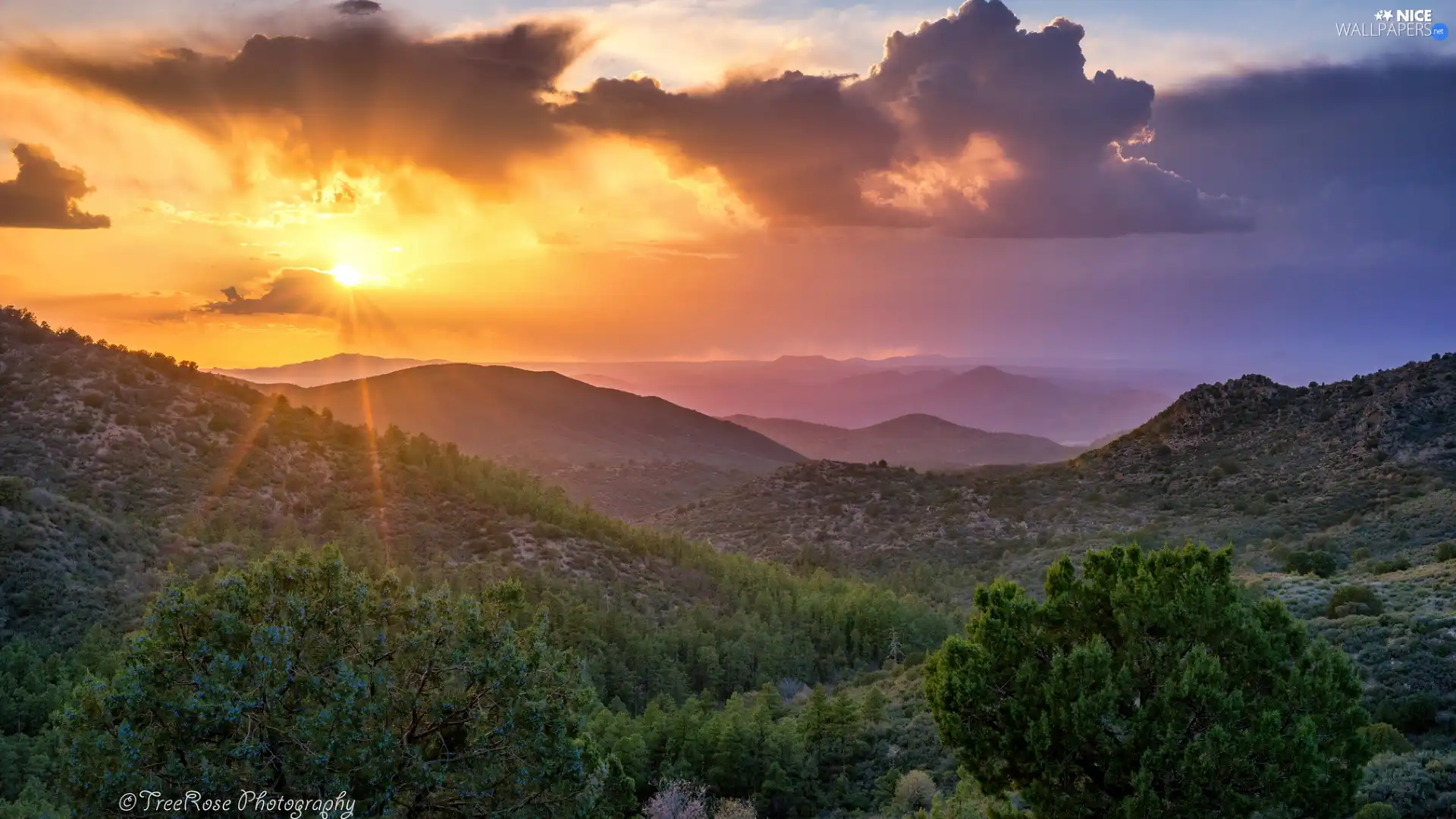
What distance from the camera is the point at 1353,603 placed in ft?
103

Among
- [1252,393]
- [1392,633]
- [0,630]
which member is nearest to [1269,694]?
[1392,633]

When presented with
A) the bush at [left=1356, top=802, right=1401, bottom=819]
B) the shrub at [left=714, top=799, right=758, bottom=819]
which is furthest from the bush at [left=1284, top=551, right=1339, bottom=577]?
the shrub at [left=714, top=799, right=758, bottom=819]

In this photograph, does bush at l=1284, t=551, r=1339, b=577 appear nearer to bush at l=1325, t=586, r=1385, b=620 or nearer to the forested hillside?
the forested hillside

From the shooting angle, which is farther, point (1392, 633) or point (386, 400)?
point (386, 400)

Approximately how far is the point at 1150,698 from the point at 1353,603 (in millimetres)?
22155

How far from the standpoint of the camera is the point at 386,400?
648ft

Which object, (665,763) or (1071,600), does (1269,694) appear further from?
(665,763)

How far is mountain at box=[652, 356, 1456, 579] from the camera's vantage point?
62.1 m

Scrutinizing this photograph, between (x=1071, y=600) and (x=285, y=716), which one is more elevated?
(x=1071, y=600)

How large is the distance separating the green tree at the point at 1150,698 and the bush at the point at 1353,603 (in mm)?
19066

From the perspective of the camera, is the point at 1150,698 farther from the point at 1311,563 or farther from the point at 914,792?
the point at 1311,563

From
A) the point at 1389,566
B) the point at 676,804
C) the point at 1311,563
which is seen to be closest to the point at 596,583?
the point at 676,804

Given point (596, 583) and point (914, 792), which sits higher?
point (596, 583)

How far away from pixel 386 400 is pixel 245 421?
472 feet
